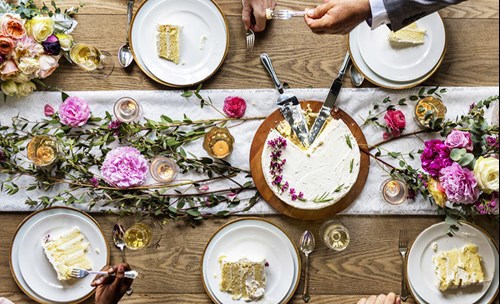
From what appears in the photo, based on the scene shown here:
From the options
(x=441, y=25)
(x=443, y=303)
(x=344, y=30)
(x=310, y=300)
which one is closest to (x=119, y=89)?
(x=344, y=30)

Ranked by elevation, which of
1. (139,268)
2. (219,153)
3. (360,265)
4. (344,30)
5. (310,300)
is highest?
(344,30)

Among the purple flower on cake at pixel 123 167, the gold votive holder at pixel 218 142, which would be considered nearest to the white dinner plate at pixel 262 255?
the gold votive holder at pixel 218 142

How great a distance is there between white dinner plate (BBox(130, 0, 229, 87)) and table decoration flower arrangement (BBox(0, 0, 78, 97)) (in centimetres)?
27

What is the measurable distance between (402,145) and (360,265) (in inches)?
18.6

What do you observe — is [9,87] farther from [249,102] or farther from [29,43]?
[249,102]

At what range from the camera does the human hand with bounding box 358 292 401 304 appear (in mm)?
2014

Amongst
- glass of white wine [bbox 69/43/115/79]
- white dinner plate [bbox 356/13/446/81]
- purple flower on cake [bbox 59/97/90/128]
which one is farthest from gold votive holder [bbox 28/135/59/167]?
white dinner plate [bbox 356/13/446/81]

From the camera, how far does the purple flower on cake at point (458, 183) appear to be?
178 cm

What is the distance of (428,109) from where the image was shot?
206 cm

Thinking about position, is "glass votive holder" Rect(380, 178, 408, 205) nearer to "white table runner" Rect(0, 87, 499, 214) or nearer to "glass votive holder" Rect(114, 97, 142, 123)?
"white table runner" Rect(0, 87, 499, 214)

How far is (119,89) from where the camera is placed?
2102 mm

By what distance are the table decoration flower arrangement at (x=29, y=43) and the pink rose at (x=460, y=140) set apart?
1.38 meters

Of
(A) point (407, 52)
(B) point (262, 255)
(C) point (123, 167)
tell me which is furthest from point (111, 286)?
(A) point (407, 52)

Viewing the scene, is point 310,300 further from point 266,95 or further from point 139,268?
point 266,95
